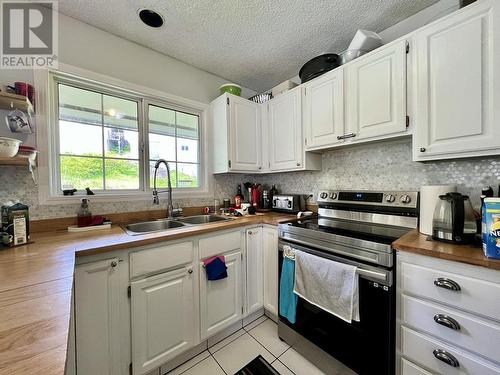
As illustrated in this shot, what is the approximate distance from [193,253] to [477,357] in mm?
1488

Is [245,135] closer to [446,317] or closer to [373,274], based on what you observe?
[373,274]

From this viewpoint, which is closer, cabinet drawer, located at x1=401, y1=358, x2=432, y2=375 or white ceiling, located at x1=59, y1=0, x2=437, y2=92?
cabinet drawer, located at x1=401, y1=358, x2=432, y2=375

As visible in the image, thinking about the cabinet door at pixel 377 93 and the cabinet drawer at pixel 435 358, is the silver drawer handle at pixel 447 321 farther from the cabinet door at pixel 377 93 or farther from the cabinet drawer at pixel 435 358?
the cabinet door at pixel 377 93

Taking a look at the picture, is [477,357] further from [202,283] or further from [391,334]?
[202,283]

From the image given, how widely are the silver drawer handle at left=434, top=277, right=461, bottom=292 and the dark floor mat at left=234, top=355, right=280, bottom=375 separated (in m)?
1.11

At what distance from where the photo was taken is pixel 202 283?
1.52 meters

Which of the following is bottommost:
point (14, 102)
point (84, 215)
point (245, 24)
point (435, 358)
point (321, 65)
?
point (435, 358)

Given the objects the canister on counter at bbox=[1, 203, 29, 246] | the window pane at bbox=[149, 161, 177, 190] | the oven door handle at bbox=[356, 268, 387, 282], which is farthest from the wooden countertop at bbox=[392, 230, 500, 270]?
the canister on counter at bbox=[1, 203, 29, 246]

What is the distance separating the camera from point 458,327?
0.90m

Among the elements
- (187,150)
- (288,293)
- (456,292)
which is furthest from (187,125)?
(456,292)

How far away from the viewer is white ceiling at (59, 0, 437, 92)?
1.48 metres

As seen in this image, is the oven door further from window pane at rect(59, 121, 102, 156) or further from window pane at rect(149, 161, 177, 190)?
window pane at rect(59, 121, 102, 156)

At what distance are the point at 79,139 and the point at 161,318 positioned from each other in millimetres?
1495

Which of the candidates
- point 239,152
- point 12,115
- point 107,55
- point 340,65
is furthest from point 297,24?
point 12,115
